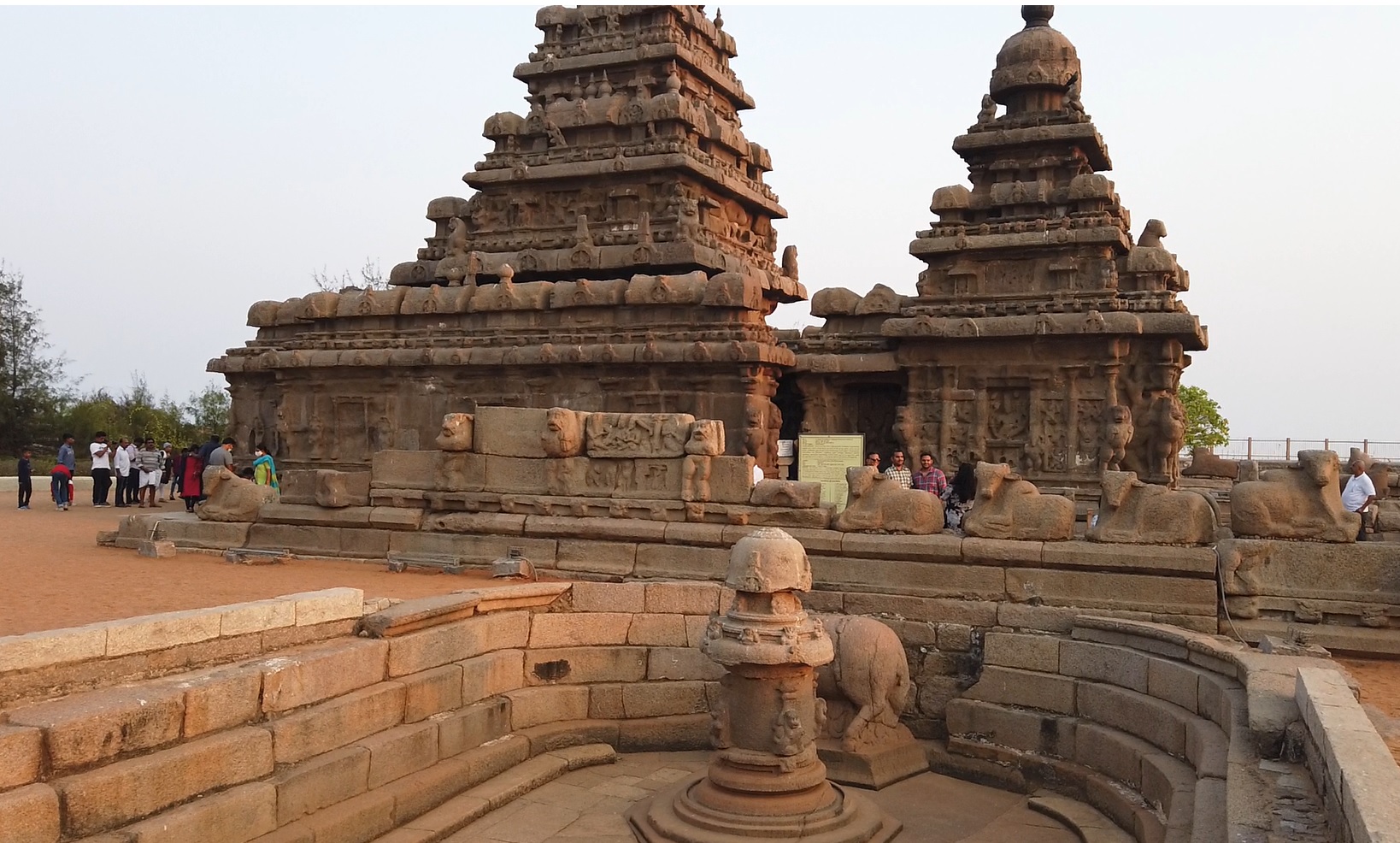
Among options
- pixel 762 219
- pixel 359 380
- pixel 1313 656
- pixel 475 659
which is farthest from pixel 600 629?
pixel 762 219

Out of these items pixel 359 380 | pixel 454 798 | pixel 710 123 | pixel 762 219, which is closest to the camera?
pixel 454 798

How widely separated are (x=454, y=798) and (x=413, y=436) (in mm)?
12591

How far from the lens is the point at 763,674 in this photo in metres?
7.29

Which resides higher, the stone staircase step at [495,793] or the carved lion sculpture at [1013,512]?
the carved lion sculpture at [1013,512]

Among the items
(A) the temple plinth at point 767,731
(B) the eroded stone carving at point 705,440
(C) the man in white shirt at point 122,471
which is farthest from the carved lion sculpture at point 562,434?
(C) the man in white shirt at point 122,471

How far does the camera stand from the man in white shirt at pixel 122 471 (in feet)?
66.3

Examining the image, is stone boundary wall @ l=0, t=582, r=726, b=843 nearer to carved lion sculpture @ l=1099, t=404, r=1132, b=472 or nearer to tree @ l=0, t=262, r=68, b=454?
carved lion sculpture @ l=1099, t=404, r=1132, b=472

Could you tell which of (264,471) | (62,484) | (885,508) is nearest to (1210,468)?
(885,508)

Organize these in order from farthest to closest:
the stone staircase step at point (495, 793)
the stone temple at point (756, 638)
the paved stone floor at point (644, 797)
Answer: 1. the paved stone floor at point (644, 797)
2. the stone staircase step at point (495, 793)
3. the stone temple at point (756, 638)

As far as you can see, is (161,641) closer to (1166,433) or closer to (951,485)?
(951,485)

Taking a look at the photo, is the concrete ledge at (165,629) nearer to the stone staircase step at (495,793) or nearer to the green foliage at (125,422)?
the stone staircase step at (495,793)

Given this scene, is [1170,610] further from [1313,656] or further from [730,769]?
[730,769]

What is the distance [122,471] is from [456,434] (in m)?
11.3

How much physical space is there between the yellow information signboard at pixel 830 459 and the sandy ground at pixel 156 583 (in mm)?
5239
